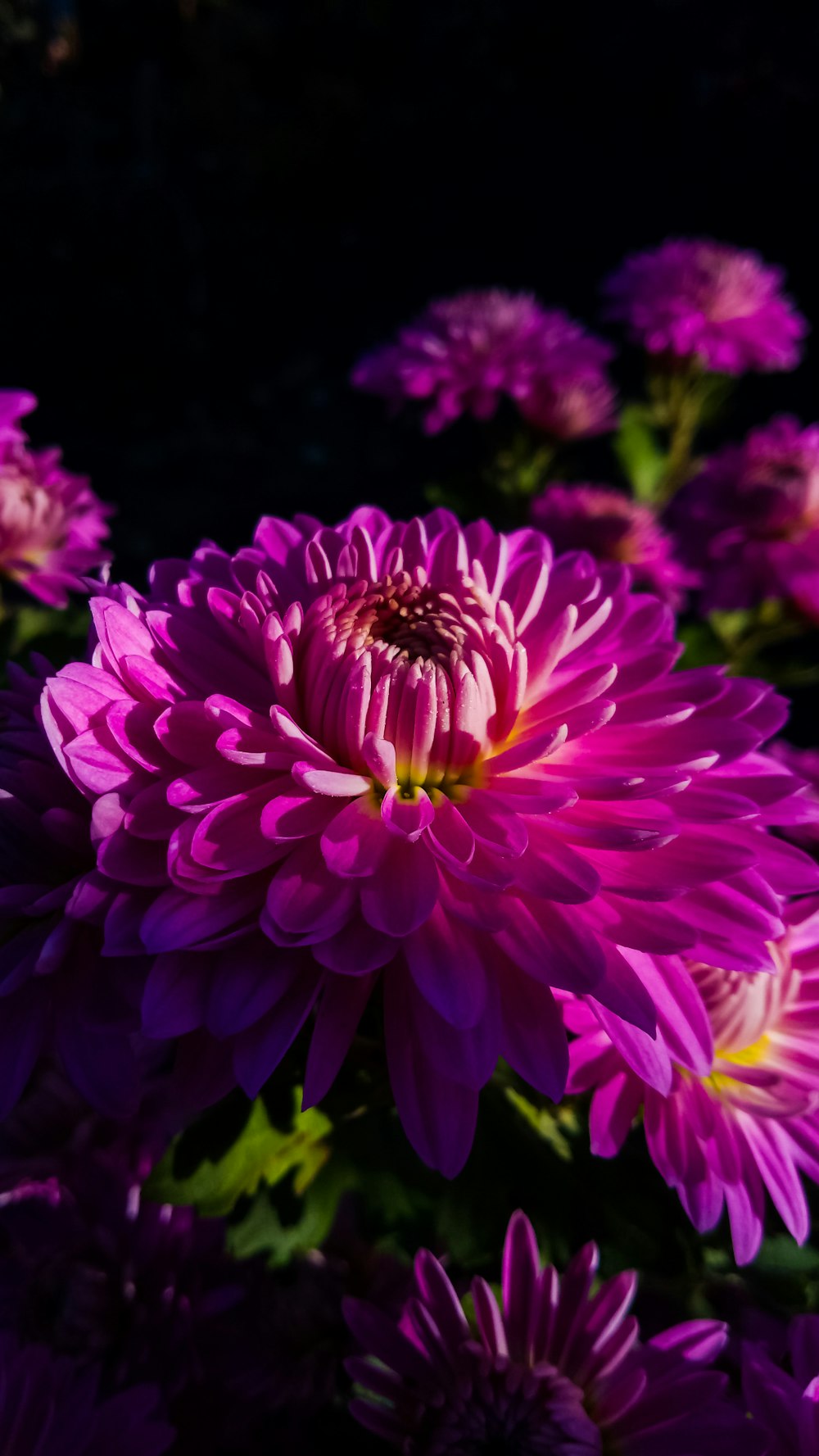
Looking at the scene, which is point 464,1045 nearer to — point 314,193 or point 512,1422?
point 512,1422

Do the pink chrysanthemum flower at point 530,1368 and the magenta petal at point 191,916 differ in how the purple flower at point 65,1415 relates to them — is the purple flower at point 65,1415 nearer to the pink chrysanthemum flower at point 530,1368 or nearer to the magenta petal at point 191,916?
the pink chrysanthemum flower at point 530,1368

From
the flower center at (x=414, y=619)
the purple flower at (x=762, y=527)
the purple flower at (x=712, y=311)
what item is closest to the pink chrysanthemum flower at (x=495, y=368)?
the purple flower at (x=712, y=311)

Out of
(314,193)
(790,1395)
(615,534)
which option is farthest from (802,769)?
(314,193)

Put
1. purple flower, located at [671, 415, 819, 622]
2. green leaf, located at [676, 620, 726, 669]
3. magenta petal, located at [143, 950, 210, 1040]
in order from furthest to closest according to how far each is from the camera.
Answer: purple flower, located at [671, 415, 819, 622] < green leaf, located at [676, 620, 726, 669] < magenta petal, located at [143, 950, 210, 1040]

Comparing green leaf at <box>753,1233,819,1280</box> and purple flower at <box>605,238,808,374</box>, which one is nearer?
green leaf at <box>753,1233,819,1280</box>

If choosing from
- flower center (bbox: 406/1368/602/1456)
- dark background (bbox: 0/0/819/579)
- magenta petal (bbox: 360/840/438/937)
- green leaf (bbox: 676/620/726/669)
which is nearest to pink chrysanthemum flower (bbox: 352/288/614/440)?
green leaf (bbox: 676/620/726/669)

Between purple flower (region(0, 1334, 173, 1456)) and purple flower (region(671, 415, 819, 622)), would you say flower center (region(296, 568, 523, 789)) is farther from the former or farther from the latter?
purple flower (region(671, 415, 819, 622))

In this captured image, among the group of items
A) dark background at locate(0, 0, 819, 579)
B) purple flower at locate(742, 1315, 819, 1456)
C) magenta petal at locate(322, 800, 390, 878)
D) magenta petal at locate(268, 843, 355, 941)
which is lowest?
purple flower at locate(742, 1315, 819, 1456)
